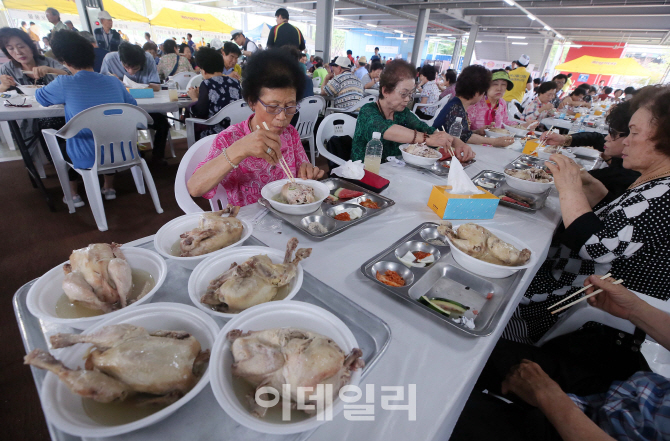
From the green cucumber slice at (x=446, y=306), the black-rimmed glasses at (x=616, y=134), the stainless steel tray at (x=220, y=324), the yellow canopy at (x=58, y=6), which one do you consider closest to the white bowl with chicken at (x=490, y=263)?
the green cucumber slice at (x=446, y=306)

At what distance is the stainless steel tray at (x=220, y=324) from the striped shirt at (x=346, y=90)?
21.6 feet

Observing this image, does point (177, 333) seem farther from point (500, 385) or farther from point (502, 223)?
point (502, 223)

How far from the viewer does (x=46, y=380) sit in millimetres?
703

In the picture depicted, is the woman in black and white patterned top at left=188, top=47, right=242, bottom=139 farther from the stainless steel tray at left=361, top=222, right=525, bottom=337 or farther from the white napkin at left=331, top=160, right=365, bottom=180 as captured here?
the stainless steel tray at left=361, top=222, right=525, bottom=337

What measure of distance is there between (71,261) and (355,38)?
127ft

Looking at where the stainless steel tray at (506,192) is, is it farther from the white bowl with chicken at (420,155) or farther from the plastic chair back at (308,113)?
the plastic chair back at (308,113)

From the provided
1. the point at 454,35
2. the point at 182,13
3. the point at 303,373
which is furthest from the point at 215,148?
the point at 454,35

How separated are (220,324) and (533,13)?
22.2 meters

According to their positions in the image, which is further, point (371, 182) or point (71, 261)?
point (371, 182)

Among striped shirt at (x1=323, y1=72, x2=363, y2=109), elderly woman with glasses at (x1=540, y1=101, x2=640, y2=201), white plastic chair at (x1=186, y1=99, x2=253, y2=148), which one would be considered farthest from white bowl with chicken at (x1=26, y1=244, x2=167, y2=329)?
striped shirt at (x1=323, y1=72, x2=363, y2=109)

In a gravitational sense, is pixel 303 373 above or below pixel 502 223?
above

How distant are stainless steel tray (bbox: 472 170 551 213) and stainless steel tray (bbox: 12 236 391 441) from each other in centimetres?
182

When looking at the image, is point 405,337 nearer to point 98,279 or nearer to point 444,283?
point 444,283

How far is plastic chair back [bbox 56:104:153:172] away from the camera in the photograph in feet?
10.5
